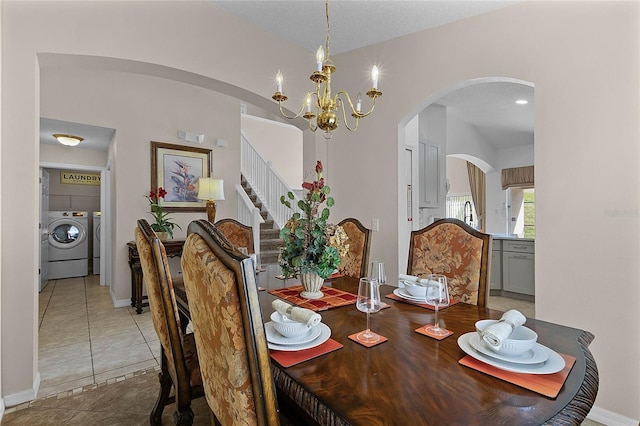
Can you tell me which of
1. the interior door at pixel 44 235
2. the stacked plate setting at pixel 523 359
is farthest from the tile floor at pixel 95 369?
the stacked plate setting at pixel 523 359

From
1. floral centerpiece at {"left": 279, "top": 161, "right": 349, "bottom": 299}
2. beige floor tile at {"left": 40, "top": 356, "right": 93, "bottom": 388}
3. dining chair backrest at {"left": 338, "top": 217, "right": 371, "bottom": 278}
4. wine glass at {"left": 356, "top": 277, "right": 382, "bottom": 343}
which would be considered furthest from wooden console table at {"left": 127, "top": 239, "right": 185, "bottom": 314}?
wine glass at {"left": 356, "top": 277, "right": 382, "bottom": 343}

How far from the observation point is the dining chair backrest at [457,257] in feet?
5.63

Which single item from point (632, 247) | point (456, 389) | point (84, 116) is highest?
point (84, 116)

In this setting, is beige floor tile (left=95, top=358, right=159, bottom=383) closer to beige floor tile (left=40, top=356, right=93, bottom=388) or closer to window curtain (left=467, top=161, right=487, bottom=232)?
beige floor tile (left=40, top=356, right=93, bottom=388)

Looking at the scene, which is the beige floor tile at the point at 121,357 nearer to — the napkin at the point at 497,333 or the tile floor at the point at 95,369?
the tile floor at the point at 95,369

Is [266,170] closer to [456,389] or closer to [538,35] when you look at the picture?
[538,35]

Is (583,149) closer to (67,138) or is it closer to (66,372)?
(66,372)

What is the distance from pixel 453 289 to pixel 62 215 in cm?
691

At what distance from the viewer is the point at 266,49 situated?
3.10 m

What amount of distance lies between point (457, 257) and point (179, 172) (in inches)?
153

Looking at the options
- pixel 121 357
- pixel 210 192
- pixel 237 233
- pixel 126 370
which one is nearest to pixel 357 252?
pixel 237 233

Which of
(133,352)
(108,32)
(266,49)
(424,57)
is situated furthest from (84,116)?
(424,57)

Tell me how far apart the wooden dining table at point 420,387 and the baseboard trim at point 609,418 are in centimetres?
135

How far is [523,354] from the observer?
3.04 ft
